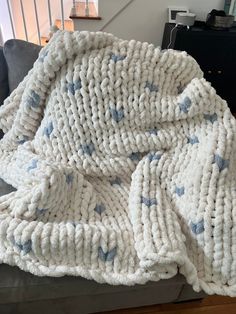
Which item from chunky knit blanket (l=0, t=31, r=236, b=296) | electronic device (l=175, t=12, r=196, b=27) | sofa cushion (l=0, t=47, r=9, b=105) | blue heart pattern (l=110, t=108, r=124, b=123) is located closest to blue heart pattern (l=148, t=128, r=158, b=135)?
chunky knit blanket (l=0, t=31, r=236, b=296)

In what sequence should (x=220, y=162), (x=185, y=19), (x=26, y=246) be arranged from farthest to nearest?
1. (x=185, y=19)
2. (x=220, y=162)
3. (x=26, y=246)

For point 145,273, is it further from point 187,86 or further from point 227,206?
point 187,86

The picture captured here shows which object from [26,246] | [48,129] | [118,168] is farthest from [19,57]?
[26,246]

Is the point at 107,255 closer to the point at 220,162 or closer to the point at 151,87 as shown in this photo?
the point at 220,162

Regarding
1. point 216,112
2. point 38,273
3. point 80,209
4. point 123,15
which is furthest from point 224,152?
point 123,15

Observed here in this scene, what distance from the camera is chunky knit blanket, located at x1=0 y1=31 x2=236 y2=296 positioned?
0.72 meters

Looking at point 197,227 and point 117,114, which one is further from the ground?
point 117,114

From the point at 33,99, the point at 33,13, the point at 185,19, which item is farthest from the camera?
the point at 33,13

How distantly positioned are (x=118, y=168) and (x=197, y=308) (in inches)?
25.7

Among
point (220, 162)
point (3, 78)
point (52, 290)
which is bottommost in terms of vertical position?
point (52, 290)

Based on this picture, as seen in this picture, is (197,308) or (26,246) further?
(197,308)

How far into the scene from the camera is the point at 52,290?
74 centimetres

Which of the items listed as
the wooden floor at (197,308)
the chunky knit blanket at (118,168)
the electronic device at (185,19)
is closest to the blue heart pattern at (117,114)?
the chunky knit blanket at (118,168)

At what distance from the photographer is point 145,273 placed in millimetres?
718
